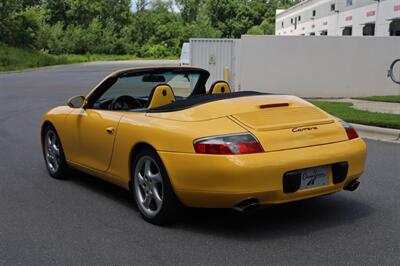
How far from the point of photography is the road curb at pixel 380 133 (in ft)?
32.3

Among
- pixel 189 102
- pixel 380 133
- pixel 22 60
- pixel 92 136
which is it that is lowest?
pixel 22 60

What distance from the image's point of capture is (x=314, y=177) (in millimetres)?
4676

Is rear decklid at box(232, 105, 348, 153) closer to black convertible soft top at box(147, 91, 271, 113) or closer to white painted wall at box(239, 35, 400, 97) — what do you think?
black convertible soft top at box(147, 91, 271, 113)

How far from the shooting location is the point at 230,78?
19.2 metres

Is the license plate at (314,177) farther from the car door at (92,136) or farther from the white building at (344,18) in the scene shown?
the white building at (344,18)

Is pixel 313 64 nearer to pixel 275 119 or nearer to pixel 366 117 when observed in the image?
pixel 366 117

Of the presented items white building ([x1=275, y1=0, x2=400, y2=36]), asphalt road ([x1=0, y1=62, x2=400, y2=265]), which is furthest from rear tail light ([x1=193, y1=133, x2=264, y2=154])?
white building ([x1=275, y1=0, x2=400, y2=36])

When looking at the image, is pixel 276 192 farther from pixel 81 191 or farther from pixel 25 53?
pixel 25 53

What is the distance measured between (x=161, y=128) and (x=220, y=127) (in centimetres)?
56

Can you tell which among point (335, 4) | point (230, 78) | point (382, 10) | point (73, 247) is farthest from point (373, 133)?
point (335, 4)

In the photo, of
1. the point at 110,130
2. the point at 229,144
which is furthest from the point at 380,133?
the point at 229,144

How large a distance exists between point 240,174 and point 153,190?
1.02m

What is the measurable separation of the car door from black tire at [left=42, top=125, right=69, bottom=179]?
27 cm

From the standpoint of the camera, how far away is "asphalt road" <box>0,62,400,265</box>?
4191 millimetres
